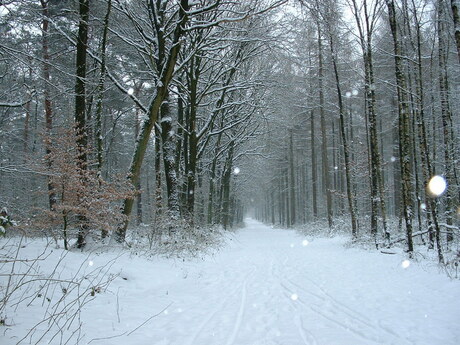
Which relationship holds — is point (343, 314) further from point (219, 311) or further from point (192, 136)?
point (192, 136)

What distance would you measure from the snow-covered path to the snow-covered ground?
0.01 m

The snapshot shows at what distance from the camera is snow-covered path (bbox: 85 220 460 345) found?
12.4ft

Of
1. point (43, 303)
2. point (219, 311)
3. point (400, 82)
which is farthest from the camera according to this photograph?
point (400, 82)

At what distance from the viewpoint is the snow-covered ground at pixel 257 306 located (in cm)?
369

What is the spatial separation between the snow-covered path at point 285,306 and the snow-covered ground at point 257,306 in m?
0.01

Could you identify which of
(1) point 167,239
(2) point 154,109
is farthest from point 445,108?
(1) point 167,239

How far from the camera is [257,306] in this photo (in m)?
5.12

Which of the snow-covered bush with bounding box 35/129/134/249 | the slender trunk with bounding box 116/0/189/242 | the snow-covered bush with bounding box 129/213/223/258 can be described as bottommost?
the snow-covered bush with bounding box 129/213/223/258

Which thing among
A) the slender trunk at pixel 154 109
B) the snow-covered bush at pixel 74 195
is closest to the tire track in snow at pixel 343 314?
the snow-covered bush at pixel 74 195

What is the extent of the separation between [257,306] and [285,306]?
0.49 m

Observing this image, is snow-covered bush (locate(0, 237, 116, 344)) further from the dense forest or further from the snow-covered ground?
the dense forest

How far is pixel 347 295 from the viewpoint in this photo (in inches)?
229

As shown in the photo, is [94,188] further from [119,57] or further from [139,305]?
[119,57]

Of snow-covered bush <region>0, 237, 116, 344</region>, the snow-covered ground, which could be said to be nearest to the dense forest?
snow-covered bush <region>0, 237, 116, 344</region>
